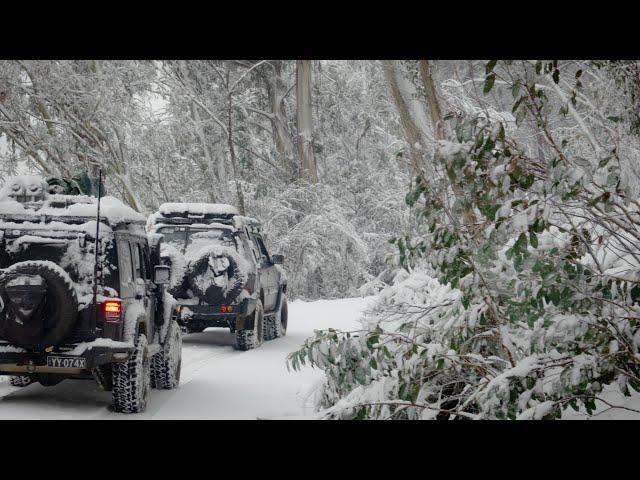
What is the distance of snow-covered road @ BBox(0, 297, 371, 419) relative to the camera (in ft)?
21.9

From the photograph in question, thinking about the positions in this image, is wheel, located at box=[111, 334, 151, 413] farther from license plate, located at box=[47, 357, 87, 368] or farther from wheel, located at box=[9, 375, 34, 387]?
wheel, located at box=[9, 375, 34, 387]

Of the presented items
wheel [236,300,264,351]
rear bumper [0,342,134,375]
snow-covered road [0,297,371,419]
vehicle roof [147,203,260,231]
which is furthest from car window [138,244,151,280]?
wheel [236,300,264,351]

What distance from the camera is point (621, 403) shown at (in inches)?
189

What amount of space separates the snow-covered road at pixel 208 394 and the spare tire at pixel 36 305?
816mm

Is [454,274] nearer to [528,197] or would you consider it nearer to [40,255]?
[528,197]

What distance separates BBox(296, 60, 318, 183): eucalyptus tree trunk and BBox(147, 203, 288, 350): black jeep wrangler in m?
14.6

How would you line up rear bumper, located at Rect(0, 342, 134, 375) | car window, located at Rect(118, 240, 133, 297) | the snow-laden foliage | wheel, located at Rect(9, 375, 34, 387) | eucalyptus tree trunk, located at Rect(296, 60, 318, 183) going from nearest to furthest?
the snow-laden foliage < rear bumper, located at Rect(0, 342, 134, 375) < car window, located at Rect(118, 240, 133, 297) < wheel, located at Rect(9, 375, 34, 387) < eucalyptus tree trunk, located at Rect(296, 60, 318, 183)

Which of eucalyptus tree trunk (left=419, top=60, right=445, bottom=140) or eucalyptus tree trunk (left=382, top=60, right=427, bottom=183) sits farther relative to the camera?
eucalyptus tree trunk (left=382, top=60, right=427, bottom=183)

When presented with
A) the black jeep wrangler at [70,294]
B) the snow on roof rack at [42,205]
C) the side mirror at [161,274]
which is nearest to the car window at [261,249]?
the side mirror at [161,274]

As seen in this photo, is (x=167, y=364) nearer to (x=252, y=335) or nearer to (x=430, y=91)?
(x=252, y=335)

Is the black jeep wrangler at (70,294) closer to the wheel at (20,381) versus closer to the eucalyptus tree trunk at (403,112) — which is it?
the wheel at (20,381)

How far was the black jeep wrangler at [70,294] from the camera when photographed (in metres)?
5.84

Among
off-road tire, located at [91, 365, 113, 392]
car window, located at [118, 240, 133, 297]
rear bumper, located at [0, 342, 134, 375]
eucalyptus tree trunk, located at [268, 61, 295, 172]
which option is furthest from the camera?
eucalyptus tree trunk, located at [268, 61, 295, 172]
